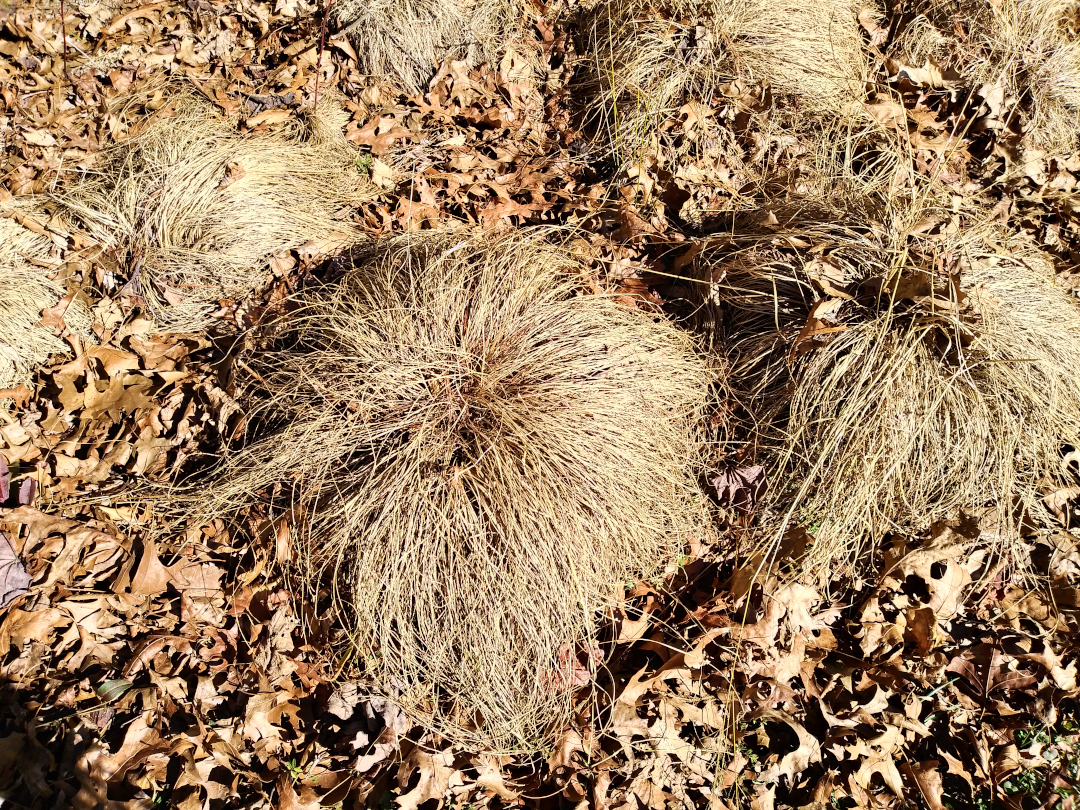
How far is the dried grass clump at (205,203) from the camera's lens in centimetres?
293

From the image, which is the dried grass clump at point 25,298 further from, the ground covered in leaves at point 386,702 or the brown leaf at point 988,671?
the brown leaf at point 988,671

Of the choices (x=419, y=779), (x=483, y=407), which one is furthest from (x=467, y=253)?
(x=419, y=779)

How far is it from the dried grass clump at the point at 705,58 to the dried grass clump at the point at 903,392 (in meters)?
1.20

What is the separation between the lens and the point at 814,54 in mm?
3512

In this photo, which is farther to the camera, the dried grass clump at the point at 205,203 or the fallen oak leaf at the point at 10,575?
the dried grass clump at the point at 205,203

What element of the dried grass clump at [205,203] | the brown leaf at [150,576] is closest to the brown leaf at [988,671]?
the brown leaf at [150,576]

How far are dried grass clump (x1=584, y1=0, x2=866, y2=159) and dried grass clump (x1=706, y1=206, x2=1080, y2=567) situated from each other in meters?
1.20

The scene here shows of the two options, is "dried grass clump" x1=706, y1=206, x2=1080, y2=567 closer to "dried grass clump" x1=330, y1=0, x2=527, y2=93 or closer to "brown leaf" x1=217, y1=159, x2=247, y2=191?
"dried grass clump" x1=330, y1=0, x2=527, y2=93

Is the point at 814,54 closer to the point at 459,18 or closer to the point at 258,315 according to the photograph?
the point at 459,18

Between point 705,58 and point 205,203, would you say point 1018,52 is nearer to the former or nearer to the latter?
point 705,58

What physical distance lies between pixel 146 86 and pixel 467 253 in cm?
214

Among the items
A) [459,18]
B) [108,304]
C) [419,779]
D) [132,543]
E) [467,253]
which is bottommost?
[419,779]

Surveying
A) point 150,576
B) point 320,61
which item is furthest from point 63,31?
point 150,576

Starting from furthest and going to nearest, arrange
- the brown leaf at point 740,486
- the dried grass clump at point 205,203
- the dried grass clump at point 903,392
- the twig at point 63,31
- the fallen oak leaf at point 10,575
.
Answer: the twig at point 63,31, the dried grass clump at point 205,203, the brown leaf at point 740,486, the dried grass clump at point 903,392, the fallen oak leaf at point 10,575
